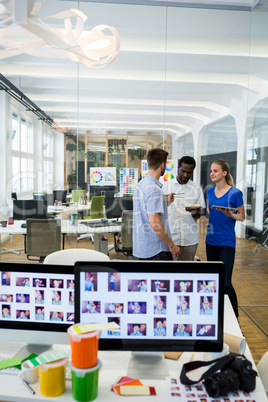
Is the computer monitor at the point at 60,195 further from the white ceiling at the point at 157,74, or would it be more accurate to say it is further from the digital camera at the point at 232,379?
the digital camera at the point at 232,379

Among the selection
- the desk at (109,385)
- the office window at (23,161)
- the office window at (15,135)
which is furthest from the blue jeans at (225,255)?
the office window at (15,135)

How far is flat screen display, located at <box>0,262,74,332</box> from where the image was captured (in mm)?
1397

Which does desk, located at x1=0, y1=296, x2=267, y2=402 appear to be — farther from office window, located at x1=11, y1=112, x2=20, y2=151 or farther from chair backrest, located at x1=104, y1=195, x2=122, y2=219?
office window, located at x1=11, y1=112, x2=20, y2=151

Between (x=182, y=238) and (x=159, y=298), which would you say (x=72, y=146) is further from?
(x=159, y=298)

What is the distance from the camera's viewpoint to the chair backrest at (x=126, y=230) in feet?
15.4

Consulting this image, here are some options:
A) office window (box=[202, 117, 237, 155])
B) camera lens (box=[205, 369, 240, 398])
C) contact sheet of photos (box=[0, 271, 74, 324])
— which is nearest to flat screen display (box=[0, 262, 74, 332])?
contact sheet of photos (box=[0, 271, 74, 324])

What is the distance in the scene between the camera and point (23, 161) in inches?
196

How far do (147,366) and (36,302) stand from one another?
532 mm

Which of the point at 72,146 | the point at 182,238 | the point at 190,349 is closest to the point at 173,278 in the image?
the point at 190,349

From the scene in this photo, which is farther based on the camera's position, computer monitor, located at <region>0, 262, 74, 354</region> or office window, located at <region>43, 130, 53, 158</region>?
office window, located at <region>43, 130, 53, 158</region>

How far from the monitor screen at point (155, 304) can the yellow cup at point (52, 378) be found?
23 cm

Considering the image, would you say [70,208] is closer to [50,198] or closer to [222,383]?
[50,198]

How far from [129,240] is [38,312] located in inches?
132

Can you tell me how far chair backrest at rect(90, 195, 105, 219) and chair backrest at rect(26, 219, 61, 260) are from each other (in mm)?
791
